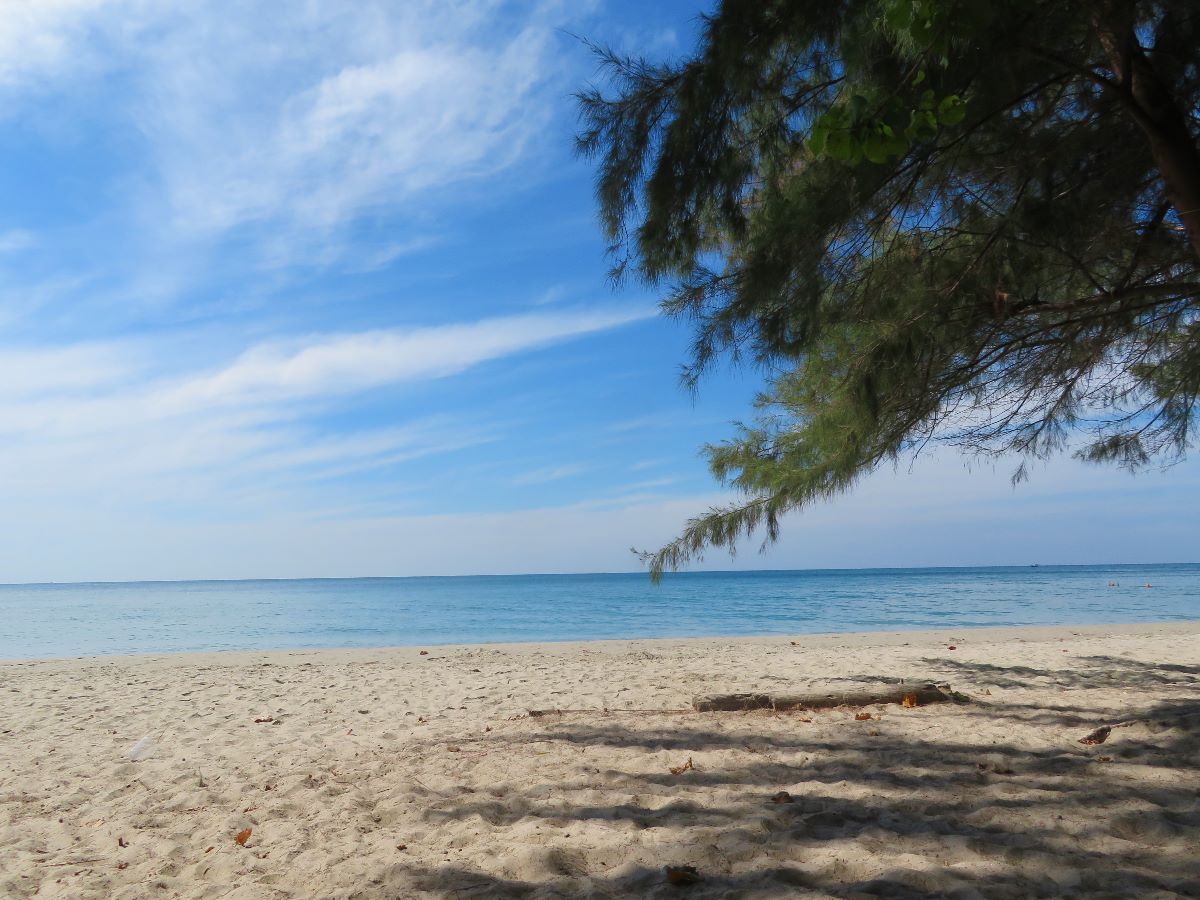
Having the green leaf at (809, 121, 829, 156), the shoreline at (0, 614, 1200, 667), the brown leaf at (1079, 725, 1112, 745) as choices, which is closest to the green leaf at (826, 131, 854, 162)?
the green leaf at (809, 121, 829, 156)

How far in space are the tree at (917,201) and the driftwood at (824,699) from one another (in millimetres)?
1800

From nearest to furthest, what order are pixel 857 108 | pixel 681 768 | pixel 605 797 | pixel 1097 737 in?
pixel 857 108 → pixel 605 797 → pixel 681 768 → pixel 1097 737

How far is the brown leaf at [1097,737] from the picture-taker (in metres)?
4.24

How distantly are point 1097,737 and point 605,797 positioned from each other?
2.82 meters

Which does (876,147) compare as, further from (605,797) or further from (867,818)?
(605,797)

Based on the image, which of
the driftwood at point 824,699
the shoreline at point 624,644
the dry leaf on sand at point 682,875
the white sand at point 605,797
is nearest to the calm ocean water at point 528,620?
the shoreline at point 624,644

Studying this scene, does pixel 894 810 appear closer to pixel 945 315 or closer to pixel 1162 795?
pixel 1162 795

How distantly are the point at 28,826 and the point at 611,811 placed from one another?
115 inches

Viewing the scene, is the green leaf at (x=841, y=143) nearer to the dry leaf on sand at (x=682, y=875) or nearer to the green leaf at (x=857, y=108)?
the green leaf at (x=857, y=108)

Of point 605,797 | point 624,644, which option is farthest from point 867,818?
point 624,644

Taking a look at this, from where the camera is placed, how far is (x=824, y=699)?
224 inches

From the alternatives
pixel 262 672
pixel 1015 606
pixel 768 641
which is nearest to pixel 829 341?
pixel 262 672

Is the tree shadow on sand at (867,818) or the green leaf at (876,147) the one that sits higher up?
the green leaf at (876,147)

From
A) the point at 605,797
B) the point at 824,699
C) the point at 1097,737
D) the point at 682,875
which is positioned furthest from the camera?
the point at 824,699
